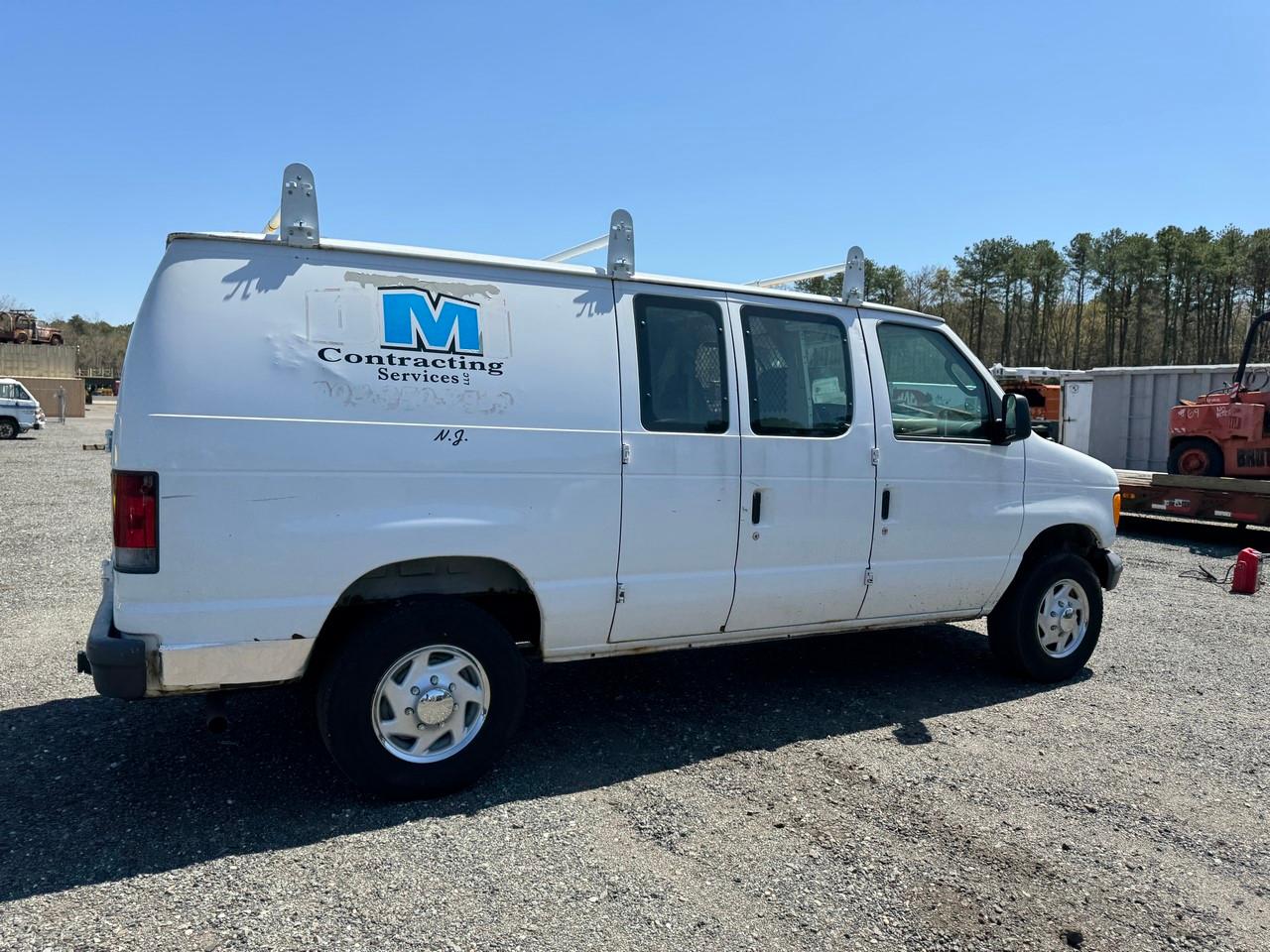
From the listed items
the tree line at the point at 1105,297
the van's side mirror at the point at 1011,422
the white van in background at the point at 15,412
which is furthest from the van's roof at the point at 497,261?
the tree line at the point at 1105,297

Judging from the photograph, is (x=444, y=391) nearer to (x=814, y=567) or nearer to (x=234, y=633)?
(x=234, y=633)

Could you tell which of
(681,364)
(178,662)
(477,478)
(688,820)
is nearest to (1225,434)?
(681,364)

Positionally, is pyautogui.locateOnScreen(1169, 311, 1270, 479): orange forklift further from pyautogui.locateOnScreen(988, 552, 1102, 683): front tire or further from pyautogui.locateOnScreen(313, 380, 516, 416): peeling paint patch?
pyautogui.locateOnScreen(313, 380, 516, 416): peeling paint patch

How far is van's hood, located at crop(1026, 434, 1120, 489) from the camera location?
17.6ft

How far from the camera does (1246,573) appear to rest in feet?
27.9

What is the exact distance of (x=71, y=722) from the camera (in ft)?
14.8

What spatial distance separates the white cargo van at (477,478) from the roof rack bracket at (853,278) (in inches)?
1.0

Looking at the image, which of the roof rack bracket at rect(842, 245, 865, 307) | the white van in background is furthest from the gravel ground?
the white van in background

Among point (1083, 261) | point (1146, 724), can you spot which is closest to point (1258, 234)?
point (1083, 261)

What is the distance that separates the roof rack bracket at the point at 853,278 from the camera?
4.91m

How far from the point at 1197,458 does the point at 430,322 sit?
14164 millimetres

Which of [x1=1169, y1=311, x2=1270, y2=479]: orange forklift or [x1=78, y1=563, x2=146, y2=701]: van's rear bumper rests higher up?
[x1=1169, y1=311, x2=1270, y2=479]: orange forklift

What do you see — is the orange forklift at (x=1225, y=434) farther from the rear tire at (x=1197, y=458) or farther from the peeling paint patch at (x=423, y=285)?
the peeling paint patch at (x=423, y=285)

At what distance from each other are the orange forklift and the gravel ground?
9312 millimetres
